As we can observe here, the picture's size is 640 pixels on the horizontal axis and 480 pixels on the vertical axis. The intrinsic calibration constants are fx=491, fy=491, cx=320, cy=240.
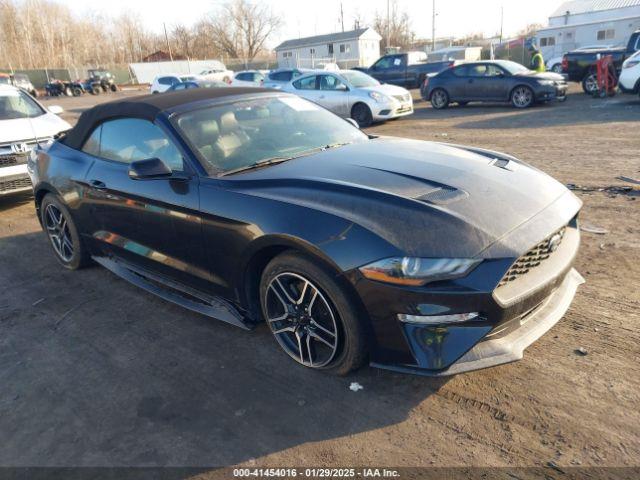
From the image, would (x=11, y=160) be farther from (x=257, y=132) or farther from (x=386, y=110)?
(x=386, y=110)

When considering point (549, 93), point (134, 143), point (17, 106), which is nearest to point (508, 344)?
point (134, 143)

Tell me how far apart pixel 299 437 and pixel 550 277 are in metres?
1.57

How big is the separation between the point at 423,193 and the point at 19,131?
6.70 meters

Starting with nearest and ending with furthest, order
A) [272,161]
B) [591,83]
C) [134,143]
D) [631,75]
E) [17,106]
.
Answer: [272,161]
[134,143]
[17,106]
[631,75]
[591,83]

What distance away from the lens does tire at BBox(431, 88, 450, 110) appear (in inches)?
638

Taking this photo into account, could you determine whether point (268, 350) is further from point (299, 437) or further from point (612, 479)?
point (612, 479)

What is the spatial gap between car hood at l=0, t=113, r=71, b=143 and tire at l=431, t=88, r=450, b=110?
12040 millimetres

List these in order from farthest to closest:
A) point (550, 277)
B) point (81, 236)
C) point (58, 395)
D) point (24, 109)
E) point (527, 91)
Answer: point (527, 91) < point (24, 109) < point (81, 236) < point (58, 395) < point (550, 277)

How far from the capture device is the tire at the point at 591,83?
1628cm

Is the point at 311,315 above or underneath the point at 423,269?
underneath

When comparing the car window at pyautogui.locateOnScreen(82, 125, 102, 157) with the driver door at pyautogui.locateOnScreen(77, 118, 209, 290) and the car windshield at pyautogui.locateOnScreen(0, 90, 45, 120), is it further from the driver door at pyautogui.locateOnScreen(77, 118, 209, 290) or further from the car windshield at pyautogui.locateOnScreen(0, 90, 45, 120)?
the car windshield at pyautogui.locateOnScreen(0, 90, 45, 120)

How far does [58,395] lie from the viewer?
2.98 metres

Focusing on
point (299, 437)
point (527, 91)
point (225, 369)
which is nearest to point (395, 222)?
point (299, 437)

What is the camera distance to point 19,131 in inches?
280
